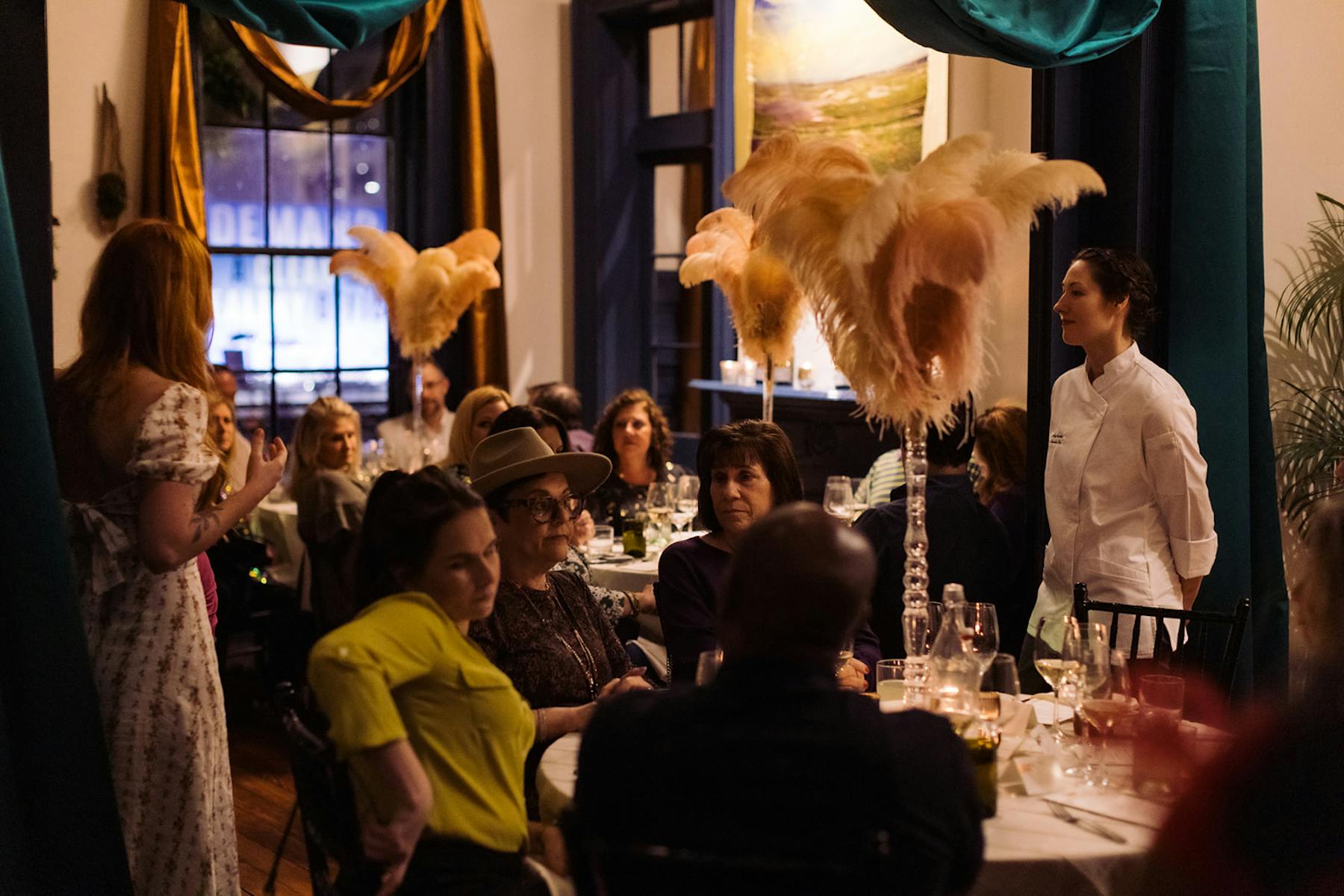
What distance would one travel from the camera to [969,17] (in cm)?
333

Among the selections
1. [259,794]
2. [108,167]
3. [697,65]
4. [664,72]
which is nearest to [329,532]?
[259,794]

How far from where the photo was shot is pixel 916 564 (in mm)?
2775

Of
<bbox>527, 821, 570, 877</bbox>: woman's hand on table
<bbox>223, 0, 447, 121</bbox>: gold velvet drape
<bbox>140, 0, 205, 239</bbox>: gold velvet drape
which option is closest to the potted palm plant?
<bbox>527, 821, 570, 877</bbox>: woman's hand on table

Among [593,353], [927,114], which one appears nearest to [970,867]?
[927,114]

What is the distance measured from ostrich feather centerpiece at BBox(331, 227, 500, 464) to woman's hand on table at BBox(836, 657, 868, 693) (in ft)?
12.4

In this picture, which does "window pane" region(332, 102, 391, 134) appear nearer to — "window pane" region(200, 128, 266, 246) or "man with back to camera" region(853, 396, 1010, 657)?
"window pane" region(200, 128, 266, 246)

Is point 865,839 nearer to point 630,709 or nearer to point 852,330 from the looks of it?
point 630,709

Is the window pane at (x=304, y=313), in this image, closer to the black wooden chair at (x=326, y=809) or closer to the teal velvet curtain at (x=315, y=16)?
the teal velvet curtain at (x=315, y=16)

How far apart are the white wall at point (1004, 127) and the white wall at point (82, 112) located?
403 cm

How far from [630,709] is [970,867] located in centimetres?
47

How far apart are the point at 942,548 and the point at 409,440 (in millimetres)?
3820

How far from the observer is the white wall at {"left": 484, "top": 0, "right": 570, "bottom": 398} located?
26.7 ft

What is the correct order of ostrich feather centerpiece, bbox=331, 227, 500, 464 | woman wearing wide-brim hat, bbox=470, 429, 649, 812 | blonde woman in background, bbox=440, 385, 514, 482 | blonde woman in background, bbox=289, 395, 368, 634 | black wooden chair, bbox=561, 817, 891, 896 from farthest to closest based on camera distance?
ostrich feather centerpiece, bbox=331, 227, 500, 464, blonde woman in background, bbox=440, 385, 514, 482, blonde woman in background, bbox=289, 395, 368, 634, woman wearing wide-brim hat, bbox=470, 429, 649, 812, black wooden chair, bbox=561, 817, 891, 896

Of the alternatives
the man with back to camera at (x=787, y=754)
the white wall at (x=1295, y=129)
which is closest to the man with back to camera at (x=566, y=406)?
the white wall at (x=1295, y=129)
